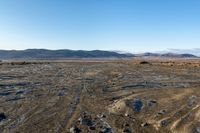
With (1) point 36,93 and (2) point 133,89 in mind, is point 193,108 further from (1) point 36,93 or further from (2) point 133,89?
(1) point 36,93

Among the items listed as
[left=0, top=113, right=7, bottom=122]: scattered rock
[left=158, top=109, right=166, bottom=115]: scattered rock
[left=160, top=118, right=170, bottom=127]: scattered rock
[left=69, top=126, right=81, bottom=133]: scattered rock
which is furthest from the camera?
[left=158, top=109, right=166, bottom=115]: scattered rock

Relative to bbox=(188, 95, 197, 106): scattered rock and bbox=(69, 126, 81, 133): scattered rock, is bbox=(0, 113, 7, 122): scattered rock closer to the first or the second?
bbox=(69, 126, 81, 133): scattered rock

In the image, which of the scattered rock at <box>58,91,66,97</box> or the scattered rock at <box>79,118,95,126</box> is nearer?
the scattered rock at <box>79,118,95,126</box>

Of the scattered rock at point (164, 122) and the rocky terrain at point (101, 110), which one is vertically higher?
the scattered rock at point (164, 122)

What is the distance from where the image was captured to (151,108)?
68.1 feet

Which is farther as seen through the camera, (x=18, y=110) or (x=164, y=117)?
(x=18, y=110)

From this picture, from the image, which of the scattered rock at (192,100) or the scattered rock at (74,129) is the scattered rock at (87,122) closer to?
the scattered rock at (74,129)

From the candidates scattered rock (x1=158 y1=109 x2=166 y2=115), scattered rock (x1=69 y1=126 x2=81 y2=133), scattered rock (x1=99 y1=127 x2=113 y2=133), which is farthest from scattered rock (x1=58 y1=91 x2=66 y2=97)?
scattered rock (x1=99 y1=127 x2=113 y2=133)

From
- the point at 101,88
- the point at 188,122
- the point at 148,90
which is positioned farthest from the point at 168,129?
the point at 101,88

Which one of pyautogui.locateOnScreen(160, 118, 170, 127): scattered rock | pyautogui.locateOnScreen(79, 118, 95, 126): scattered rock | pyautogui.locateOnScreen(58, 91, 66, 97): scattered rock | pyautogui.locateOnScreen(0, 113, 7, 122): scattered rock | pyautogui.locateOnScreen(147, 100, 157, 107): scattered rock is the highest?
pyautogui.locateOnScreen(160, 118, 170, 127): scattered rock

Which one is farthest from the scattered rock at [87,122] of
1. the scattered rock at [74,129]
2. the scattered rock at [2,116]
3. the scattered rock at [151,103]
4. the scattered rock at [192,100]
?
the scattered rock at [192,100]

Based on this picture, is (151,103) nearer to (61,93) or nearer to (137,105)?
(137,105)

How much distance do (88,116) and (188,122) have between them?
6058 millimetres

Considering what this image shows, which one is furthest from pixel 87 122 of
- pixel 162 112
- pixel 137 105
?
pixel 137 105
